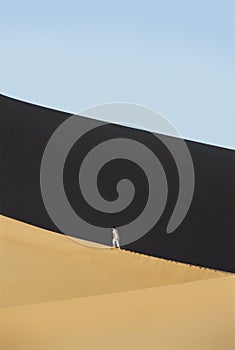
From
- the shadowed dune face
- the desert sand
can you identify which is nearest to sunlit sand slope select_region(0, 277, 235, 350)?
the desert sand

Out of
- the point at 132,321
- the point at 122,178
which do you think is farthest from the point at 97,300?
the point at 122,178

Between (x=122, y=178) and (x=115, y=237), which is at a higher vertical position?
(x=122, y=178)

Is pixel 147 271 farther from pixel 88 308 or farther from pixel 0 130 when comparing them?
pixel 0 130

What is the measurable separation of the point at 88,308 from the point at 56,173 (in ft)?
1.11

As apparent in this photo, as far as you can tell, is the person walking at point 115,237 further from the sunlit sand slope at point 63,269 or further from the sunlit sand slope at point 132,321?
the sunlit sand slope at point 132,321

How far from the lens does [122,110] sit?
147 centimetres

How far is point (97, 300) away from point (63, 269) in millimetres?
111

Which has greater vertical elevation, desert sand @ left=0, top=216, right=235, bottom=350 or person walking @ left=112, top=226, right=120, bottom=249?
person walking @ left=112, top=226, right=120, bottom=249

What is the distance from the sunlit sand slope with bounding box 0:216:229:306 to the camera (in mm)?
1242

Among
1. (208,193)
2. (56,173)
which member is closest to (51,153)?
(56,173)

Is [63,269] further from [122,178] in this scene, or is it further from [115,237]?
[122,178]

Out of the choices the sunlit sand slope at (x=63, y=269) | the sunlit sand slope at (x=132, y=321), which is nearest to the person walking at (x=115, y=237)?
the sunlit sand slope at (x=63, y=269)

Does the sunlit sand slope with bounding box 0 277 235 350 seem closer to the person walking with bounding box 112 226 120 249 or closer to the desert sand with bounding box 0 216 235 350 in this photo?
the desert sand with bounding box 0 216 235 350

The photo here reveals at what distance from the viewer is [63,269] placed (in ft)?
4.21
